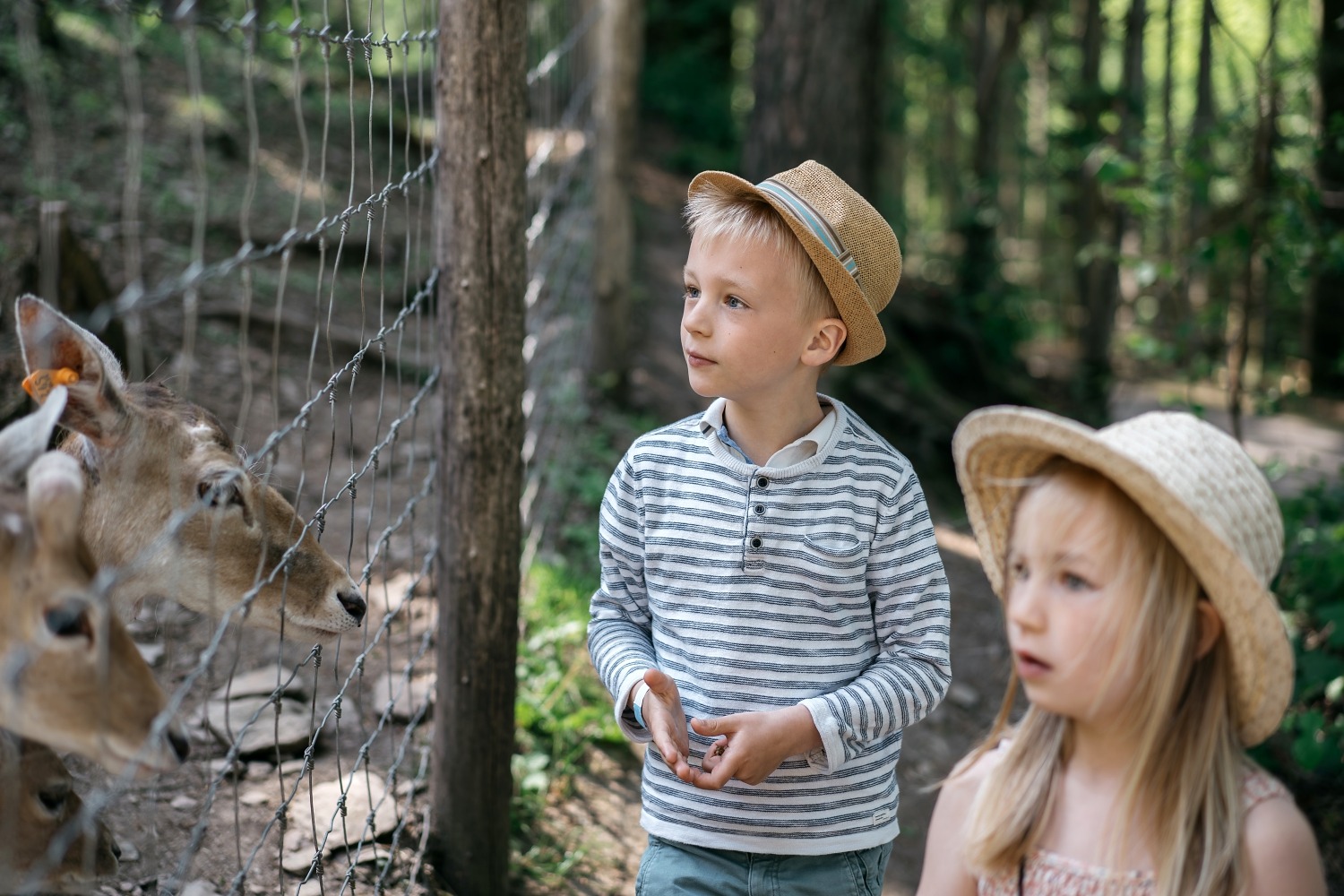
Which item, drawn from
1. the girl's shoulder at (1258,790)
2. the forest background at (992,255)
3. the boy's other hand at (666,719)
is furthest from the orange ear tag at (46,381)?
the girl's shoulder at (1258,790)

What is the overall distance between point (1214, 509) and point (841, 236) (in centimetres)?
99

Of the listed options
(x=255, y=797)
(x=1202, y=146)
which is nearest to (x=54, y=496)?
(x=255, y=797)

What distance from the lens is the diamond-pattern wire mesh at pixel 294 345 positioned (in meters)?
2.59

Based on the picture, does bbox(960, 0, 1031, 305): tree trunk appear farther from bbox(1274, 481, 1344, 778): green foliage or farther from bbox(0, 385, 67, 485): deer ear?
bbox(0, 385, 67, 485): deer ear

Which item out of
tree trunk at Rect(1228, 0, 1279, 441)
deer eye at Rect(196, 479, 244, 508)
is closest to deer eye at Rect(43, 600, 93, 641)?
deer eye at Rect(196, 479, 244, 508)

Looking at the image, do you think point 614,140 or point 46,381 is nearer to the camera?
point 46,381

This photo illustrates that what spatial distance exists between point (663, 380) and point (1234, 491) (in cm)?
699

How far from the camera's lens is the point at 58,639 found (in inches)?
73.9

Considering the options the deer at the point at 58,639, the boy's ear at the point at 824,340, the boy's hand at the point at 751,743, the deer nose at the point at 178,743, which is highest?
the boy's ear at the point at 824,340

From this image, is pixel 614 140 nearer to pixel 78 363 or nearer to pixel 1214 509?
pixel 78 363

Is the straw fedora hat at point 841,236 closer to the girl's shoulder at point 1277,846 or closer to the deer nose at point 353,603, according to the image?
the girl's shoulder at point 1277,846

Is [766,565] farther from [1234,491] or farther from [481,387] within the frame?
[481,387]

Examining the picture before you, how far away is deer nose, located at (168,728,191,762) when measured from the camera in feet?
6.58

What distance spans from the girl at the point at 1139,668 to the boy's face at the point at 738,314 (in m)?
0.61
